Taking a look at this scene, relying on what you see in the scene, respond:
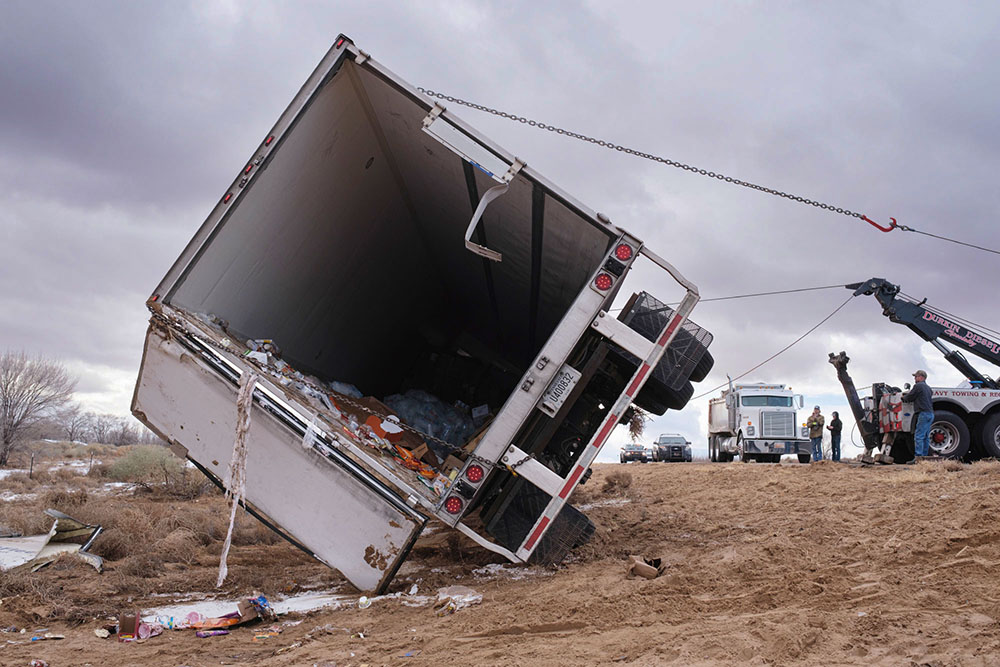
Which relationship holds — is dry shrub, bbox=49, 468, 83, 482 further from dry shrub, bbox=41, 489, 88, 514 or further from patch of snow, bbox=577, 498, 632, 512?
patch of snow, bbox=577, 498, 632, 512

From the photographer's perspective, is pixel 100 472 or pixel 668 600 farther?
pixel 100 472

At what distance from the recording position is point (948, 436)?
40.0 ft

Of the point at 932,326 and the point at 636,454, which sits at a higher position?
the point at 932,326

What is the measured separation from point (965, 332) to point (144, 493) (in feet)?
52.2

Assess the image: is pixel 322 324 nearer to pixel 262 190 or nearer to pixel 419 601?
pixel 262 190

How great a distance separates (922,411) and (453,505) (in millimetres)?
9595

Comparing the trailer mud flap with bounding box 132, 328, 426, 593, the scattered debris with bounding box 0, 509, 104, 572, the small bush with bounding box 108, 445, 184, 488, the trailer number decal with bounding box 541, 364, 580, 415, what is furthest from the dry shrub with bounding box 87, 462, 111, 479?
the trailer number decal with bounding box 541, 364, 580, 415

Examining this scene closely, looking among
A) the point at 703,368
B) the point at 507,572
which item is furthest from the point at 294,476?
the point at 703,368

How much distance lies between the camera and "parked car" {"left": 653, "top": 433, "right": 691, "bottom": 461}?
102ft

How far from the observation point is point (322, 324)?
823cm

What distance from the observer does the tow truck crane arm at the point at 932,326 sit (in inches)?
551

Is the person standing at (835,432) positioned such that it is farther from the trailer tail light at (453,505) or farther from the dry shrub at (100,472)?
the dry shrub at (100,472)

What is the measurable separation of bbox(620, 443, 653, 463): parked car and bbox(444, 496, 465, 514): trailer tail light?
30292mm

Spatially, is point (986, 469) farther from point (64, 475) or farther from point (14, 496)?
point (64, 475)
